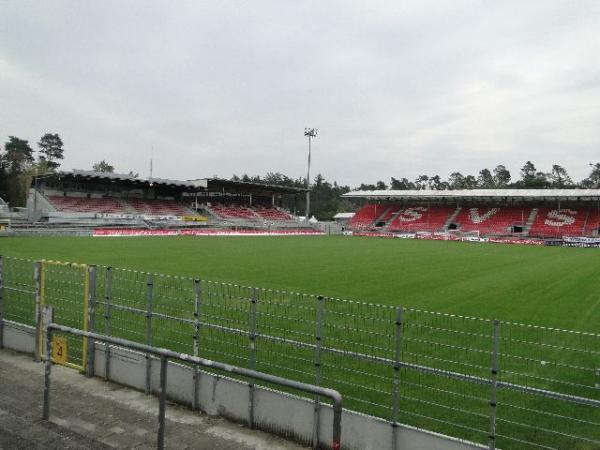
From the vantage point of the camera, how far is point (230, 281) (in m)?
17.0

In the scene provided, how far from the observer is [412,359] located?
8.12 m

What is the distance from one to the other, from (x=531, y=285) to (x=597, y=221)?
150 feet

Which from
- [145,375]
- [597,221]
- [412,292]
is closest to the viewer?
[145,375]

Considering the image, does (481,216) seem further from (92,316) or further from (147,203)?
(92,316)

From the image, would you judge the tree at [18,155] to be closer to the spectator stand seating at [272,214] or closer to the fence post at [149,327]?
the spectator stand seating at [272,214]

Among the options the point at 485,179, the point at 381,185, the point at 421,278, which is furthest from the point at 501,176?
the point at 421,278

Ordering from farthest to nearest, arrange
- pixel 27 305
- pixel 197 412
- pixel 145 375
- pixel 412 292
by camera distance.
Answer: pixel 412 292
pixel 27 305
pixel 145 375
pixel 197 412

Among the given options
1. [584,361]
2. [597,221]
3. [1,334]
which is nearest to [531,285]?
[584,361]

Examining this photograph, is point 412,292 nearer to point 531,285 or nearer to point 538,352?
point 531,285

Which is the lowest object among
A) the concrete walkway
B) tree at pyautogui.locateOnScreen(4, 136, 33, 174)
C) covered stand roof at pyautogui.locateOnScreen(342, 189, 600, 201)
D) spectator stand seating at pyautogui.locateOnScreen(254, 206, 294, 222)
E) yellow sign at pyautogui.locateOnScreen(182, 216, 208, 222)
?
the concrete walkway

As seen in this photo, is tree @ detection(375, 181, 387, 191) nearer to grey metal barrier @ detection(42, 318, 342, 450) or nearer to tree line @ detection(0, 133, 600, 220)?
tree line @ detection(0, 133, 600, 220)

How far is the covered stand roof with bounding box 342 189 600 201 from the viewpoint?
181ft

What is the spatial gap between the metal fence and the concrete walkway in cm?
85

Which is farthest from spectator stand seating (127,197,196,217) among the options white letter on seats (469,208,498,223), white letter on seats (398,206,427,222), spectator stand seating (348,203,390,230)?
white letter on seats (469,208,498,223)
